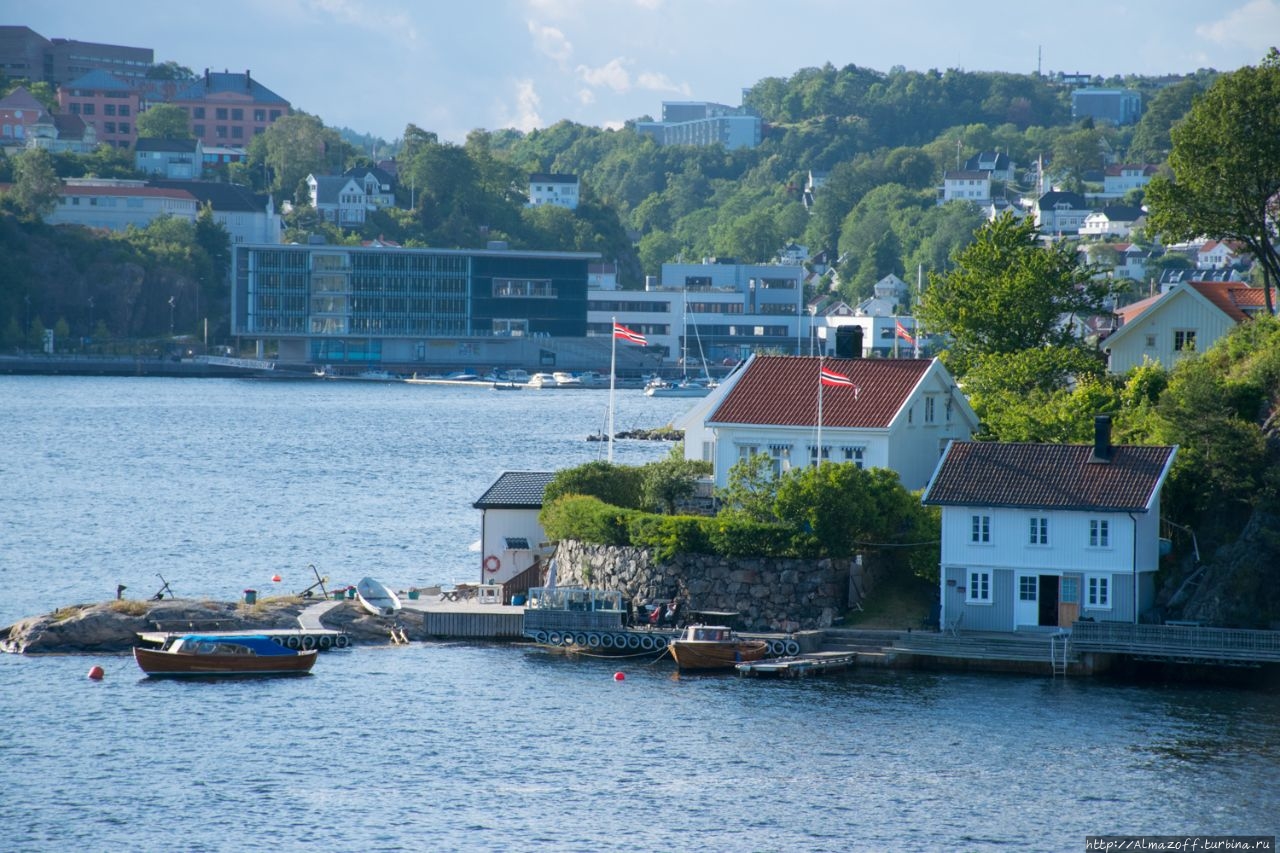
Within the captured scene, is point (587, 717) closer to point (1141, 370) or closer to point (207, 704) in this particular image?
point (207, 704)

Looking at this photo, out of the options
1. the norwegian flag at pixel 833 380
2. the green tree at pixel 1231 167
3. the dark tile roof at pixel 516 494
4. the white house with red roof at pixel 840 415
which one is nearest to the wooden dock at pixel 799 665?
the white house with red roof at pixel 840 415

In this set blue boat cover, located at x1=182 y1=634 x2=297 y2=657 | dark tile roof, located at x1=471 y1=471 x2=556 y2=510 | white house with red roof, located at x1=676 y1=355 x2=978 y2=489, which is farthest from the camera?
dark tile roof, located at x1=471 y1=471 x2=556 y2=510

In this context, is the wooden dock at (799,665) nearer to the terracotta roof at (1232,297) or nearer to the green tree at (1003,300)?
the green tree at (1003,300)

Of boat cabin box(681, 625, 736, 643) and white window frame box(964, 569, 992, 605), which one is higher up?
white window frame box(964, 569, 992, 605)

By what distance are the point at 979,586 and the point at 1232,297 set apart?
29.1m

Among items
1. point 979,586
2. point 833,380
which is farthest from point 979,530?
point 833,380

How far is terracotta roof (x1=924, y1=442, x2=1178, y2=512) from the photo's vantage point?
5131 cm

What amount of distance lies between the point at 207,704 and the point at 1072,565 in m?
23.6

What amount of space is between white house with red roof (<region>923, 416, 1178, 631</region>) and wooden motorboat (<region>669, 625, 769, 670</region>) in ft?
18.5

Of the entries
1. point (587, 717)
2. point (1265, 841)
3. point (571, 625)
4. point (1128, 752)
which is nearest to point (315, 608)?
point (571, 625)

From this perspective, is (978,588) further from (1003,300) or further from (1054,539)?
(1003,300)

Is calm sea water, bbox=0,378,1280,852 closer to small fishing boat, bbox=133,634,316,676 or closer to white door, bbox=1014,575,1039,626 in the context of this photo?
small fishing boat, bbox=133,634,316,676

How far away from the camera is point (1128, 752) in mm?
42812

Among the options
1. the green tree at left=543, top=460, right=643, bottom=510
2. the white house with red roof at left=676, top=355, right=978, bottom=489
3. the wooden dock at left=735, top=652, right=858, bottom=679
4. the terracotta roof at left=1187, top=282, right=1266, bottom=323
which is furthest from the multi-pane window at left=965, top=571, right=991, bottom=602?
the terracotta roof at left=1187, top=282, right=1266, bottom=323
